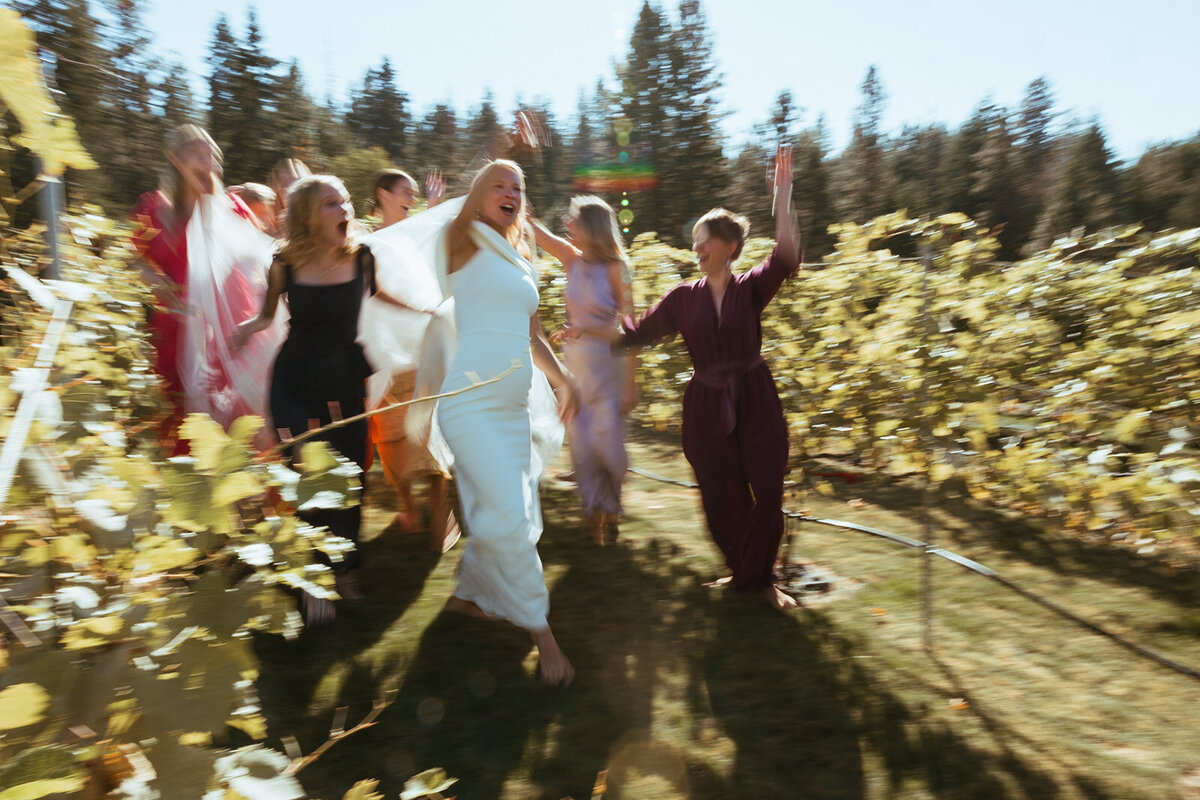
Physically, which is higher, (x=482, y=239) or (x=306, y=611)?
(x=482, y=239)

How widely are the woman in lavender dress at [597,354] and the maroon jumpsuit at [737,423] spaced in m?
0.81

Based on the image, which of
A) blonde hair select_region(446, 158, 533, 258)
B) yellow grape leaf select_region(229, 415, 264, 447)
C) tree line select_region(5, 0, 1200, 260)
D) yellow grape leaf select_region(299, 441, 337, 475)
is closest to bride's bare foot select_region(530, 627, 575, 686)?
blonde hair select_region(446, 158, 533, 258)

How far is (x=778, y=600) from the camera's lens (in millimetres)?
4262

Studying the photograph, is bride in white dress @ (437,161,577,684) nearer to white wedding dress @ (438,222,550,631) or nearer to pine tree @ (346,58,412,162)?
white wedding dress @ (438,222,550,631)

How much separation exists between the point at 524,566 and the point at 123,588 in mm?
2666

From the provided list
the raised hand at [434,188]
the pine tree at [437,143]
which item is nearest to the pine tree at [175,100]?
the pine tree at [437,143]

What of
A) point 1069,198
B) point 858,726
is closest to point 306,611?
point 858,726

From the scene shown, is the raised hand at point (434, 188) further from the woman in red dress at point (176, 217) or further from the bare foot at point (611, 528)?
the bare foot at point (611, 528)

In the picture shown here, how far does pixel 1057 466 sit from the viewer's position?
3.76 metres

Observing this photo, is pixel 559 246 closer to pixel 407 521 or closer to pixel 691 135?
pixel 407 521

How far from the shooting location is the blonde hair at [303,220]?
3.84 m

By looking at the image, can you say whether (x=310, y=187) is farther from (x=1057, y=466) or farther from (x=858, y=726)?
(x=1057, y=466)

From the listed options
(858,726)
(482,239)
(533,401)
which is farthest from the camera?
(533,401)

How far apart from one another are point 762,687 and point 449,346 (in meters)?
2.27
